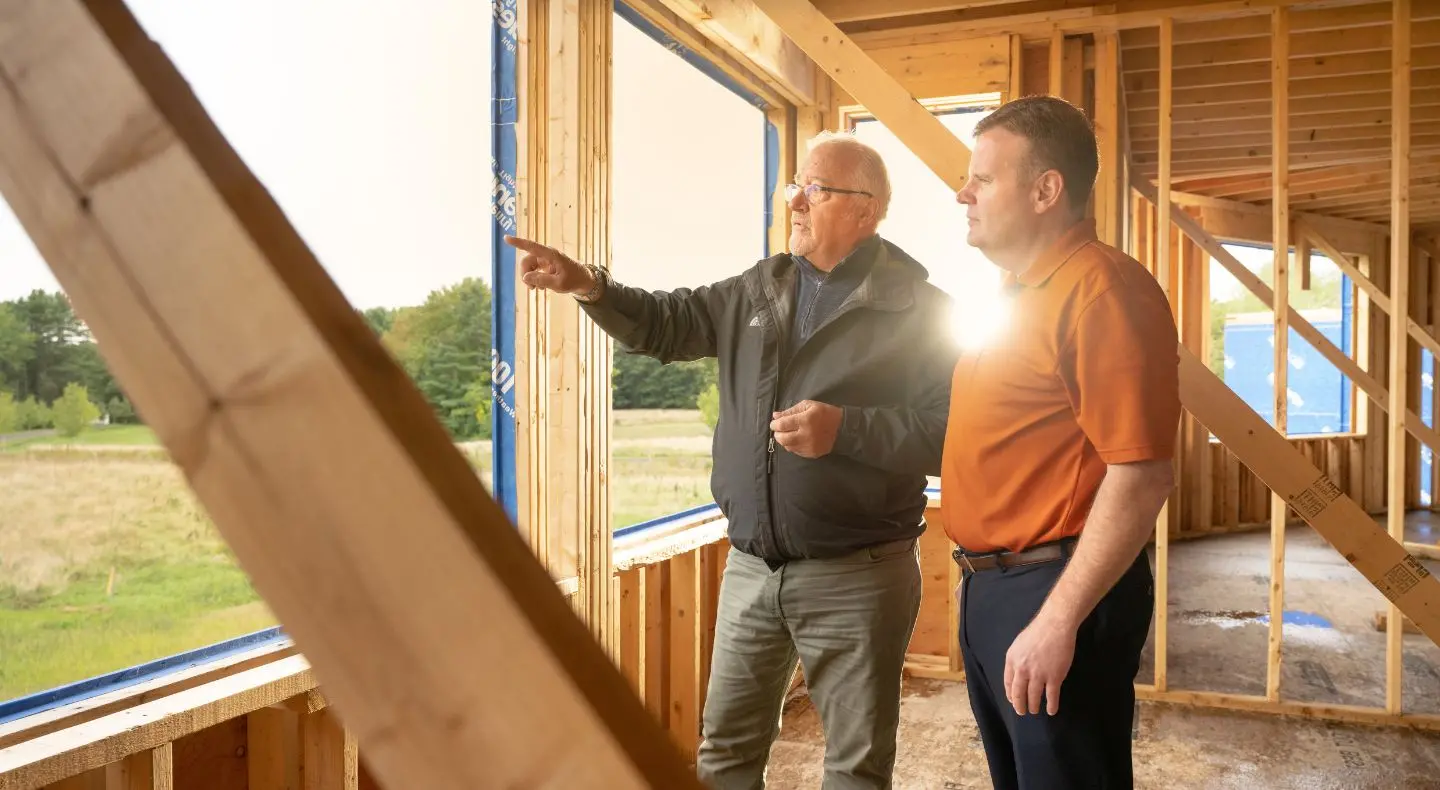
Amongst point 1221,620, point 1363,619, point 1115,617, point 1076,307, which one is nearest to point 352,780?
point 1115,617

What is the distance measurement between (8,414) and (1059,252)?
5.07 feet

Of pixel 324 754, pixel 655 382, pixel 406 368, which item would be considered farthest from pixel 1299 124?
pixel 406 368

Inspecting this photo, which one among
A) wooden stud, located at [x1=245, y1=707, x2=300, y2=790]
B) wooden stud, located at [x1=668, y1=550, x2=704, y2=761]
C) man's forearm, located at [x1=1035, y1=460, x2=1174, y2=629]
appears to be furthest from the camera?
wooden stud, located at [x1=668, y1=550, x2=704, y2=761]

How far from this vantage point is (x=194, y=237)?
17.3 inches

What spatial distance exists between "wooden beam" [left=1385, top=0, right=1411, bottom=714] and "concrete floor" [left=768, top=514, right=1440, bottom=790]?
31cm

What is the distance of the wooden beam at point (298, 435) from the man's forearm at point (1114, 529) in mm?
1064

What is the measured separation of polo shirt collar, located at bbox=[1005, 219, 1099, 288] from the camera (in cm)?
147

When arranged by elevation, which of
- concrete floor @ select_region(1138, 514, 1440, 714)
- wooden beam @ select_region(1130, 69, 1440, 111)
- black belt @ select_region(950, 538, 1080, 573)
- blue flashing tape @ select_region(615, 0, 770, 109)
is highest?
wooden beam @ select_region(1130, 69, 1440, 111)

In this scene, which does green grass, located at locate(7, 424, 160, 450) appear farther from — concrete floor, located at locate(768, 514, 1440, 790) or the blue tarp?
the blue tarp

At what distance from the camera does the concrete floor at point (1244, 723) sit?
3.27 m

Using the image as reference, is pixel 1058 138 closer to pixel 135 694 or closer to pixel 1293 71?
pixel 135 694

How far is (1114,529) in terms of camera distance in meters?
1.31

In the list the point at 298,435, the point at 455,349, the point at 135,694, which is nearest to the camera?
the point at 298,435

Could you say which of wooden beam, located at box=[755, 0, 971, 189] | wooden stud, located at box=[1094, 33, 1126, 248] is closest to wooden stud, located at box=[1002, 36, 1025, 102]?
wooden stud, located at box=[1094, 33, 1126, 248]
